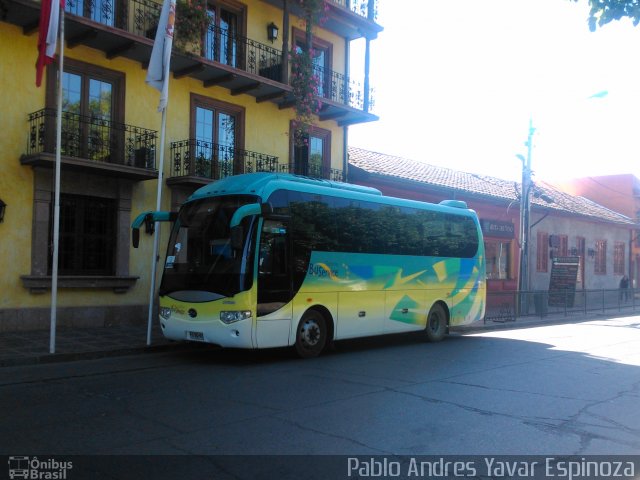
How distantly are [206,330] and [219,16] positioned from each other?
10.8 meters

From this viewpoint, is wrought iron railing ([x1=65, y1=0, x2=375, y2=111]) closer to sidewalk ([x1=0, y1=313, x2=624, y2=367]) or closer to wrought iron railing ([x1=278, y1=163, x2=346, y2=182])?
wrought iron railing ([x1=278, y1=163, x2=346, y2=182])

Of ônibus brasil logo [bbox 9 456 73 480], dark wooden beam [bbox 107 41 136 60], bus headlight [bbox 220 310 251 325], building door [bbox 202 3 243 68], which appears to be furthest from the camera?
building door [bbox 202 3 243 68]

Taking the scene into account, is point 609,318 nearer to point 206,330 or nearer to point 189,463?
point 206,330

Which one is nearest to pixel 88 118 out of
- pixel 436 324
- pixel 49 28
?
pixel 49 28

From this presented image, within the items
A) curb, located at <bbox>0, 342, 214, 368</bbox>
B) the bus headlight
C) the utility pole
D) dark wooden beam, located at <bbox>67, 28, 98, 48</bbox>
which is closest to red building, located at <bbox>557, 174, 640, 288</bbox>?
the utility pole

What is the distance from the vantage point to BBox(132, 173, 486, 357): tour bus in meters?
9.81

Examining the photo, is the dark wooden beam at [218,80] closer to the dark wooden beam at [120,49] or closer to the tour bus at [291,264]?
the dark wooden beam at [120,49]

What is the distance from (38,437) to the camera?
5520 millimetres

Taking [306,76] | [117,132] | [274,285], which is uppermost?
[306,76]

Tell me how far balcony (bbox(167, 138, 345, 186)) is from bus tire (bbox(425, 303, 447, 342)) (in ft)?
22.3

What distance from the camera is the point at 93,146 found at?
14055mm

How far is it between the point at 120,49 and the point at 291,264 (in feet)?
25.2

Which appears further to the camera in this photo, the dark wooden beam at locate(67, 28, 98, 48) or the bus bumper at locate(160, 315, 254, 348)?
the dark wooden beam at locate(67, 28, 98, 48)

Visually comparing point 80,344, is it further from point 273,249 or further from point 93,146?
point 93,146
